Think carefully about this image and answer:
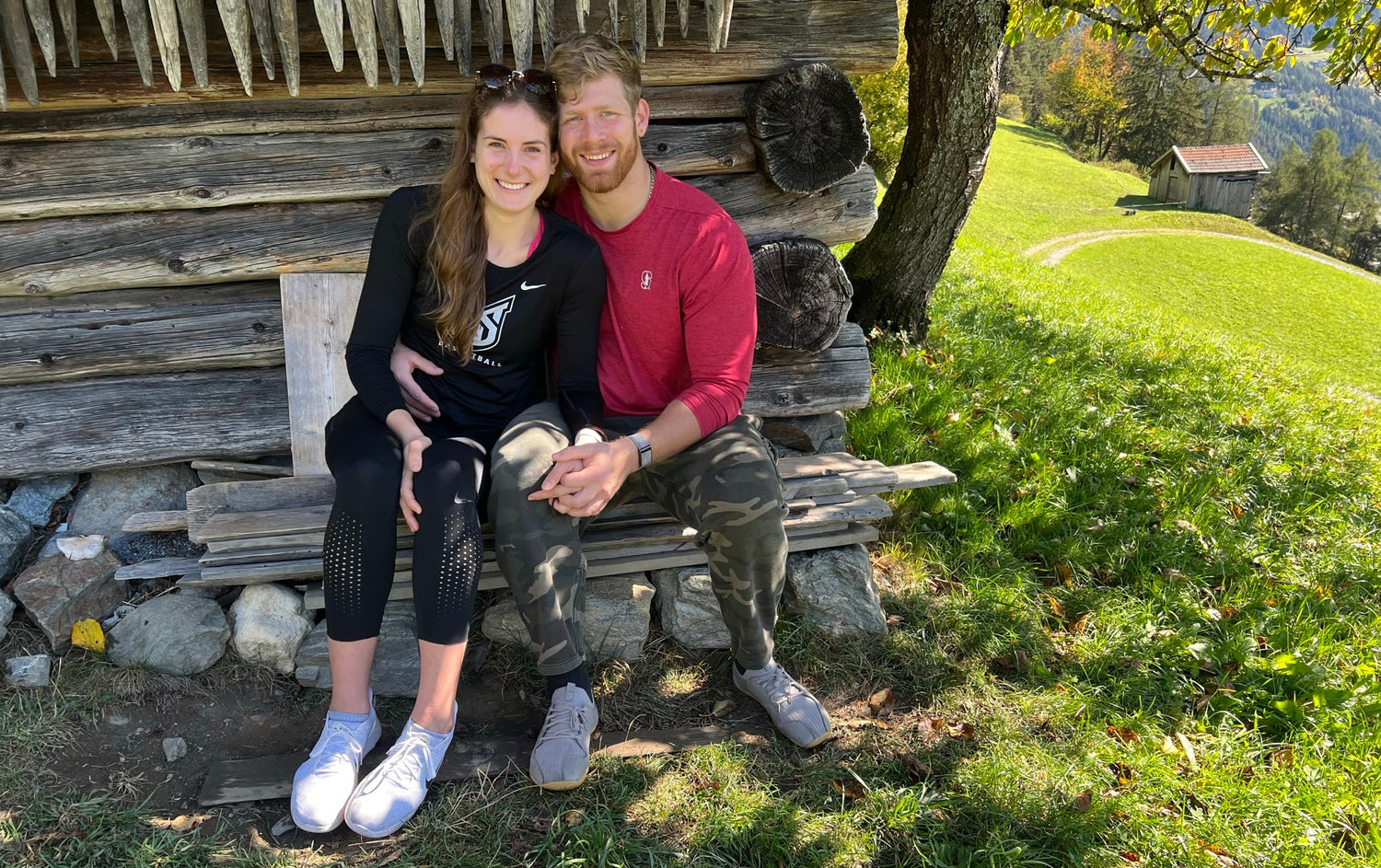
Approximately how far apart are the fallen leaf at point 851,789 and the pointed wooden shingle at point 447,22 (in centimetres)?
262

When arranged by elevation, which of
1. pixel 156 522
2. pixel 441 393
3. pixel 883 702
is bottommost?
pixel 883 702

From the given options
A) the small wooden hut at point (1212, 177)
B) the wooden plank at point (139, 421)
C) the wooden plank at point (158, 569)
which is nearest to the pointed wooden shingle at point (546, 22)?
the wooden plank at point (139, 421)

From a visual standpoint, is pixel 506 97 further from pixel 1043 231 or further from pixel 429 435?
pixel 1043 231

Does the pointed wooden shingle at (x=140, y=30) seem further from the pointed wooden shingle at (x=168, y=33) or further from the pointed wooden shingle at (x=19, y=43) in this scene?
the pointed wooden shingle at (x=19, y=43)

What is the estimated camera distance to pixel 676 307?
2.86 metres

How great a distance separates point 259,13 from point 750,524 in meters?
2.20

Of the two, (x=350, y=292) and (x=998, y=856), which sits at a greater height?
(x=350, y=292)

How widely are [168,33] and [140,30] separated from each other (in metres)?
0.09

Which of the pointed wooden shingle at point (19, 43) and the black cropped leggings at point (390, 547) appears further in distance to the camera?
the pointed wooden shingle at point (19, 43)

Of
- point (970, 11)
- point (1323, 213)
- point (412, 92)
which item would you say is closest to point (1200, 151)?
point (1323, 213)

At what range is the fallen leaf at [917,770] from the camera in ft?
8.78

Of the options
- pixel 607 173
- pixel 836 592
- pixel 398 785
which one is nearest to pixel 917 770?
pixel 836 592

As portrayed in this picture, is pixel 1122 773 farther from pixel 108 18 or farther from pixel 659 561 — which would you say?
pixel 108 18

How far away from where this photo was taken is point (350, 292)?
3.37 metres
